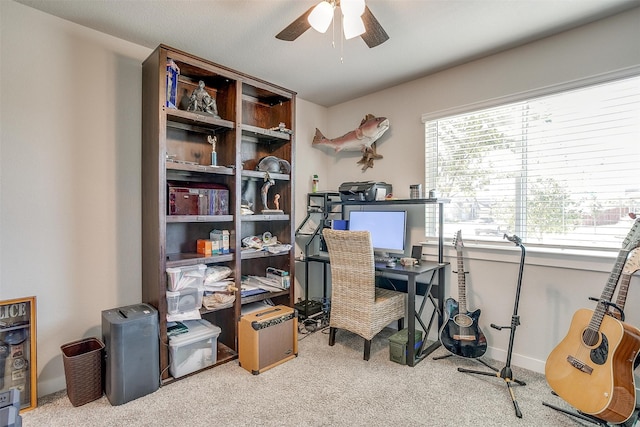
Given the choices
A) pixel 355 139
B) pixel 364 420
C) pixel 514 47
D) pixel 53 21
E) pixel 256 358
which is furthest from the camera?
pixel 355 139

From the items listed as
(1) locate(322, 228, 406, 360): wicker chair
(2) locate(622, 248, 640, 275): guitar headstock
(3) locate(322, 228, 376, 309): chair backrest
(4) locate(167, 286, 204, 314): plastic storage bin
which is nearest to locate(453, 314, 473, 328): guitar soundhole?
(1) locate(322, 228, 406, 360): wicker chair

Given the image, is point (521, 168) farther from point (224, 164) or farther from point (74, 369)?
point (74, 369)

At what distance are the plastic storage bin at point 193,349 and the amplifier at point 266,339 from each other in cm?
21

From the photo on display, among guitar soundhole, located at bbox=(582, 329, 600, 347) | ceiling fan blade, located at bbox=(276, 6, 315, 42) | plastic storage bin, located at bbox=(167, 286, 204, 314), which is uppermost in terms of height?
ceiling fan blade, located at bbox=(276, 6, 315, 42)

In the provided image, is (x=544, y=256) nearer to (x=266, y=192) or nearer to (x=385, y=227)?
(x=385, y=227)

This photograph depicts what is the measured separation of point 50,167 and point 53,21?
3.08 feet

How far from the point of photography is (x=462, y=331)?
228cm

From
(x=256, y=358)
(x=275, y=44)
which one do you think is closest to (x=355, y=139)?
(x=275, y=44)

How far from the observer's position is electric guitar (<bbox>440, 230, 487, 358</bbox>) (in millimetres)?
2250

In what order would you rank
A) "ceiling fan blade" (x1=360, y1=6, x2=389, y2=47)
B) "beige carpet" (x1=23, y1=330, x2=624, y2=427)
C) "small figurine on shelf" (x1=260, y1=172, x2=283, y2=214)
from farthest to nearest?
"small figurine on shelf" (x1=260, y1=172, x2=283, y2=214) < "beige carpet" (x1=23, y1=330, x2=624, y2=427) < "ceiling fan blade" (x1=360, y1=6, x2=389, y2=47)

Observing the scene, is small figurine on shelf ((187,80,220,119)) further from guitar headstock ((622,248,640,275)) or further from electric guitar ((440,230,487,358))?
guitar headstock ((622,248,640,275))

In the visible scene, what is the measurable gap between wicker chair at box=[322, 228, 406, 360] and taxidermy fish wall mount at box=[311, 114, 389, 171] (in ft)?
3.98

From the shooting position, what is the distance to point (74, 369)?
181 cm

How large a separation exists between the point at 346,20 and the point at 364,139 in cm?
161
